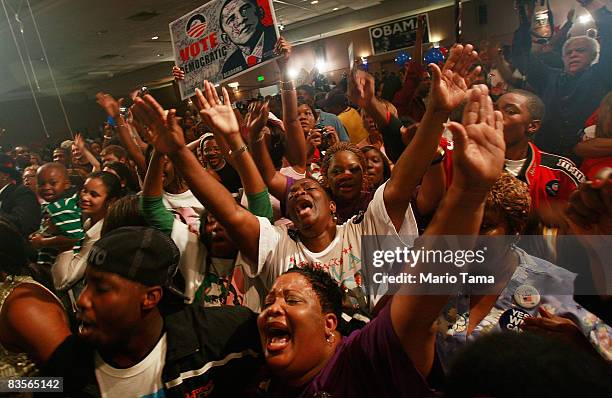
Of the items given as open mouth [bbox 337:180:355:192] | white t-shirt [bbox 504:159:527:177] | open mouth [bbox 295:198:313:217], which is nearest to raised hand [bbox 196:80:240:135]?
open mouth [bbox 295:198:313:217]

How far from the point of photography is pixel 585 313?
1.15 metres

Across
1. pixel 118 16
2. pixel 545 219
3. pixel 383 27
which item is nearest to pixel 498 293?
pixel 545 219

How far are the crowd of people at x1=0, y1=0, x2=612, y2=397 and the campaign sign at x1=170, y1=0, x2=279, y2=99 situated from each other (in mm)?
517

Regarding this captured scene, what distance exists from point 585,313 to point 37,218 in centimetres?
Answer: 300

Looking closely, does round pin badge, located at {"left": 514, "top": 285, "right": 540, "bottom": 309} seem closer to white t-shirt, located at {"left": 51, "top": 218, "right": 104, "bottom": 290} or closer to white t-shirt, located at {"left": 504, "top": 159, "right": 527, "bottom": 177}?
white t-shirt, located at {"left": 504, "top": 159, "right": 527, "bottom": 177}

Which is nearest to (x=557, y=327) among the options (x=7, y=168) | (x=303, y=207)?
(x=303, y=207)

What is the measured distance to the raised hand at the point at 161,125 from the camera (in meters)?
1.55

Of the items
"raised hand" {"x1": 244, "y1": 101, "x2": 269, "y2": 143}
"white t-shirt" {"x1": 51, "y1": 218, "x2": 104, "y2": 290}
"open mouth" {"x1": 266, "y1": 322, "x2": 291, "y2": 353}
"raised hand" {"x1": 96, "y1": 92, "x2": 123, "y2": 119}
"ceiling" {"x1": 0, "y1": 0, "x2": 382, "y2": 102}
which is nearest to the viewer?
"open mouth" {"x1": 266, "y1": 322, "x2": 291, "y2": 353}

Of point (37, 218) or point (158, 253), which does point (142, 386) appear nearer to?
point (158, 253)

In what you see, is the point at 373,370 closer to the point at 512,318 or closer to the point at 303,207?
the point at 512,318

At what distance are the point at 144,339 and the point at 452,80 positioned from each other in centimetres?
132

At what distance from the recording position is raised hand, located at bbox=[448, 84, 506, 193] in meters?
0.89

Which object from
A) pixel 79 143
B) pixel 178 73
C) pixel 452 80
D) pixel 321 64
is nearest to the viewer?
A: pixel 452 80

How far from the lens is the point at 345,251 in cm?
168
